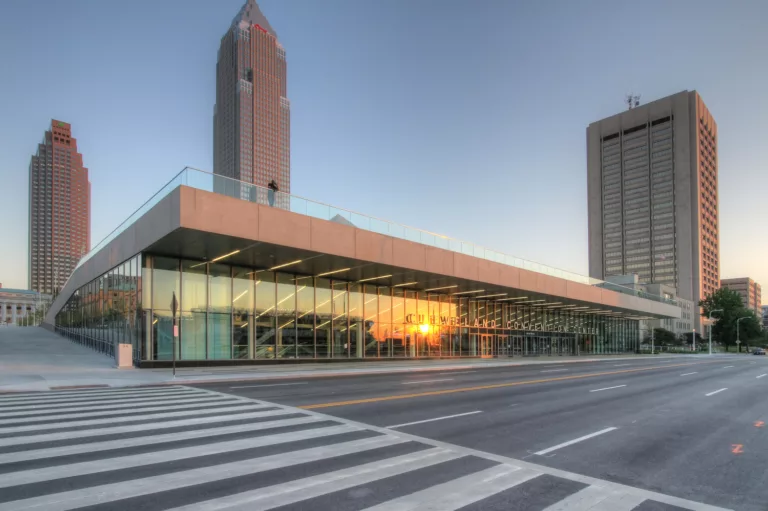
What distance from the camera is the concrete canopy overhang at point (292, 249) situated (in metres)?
21.4

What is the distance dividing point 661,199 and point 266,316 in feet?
612

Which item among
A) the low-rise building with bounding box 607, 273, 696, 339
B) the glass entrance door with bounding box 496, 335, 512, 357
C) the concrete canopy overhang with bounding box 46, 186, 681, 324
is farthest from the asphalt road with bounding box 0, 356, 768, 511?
the low-rise building with bounding box 607, 273, 696, 339

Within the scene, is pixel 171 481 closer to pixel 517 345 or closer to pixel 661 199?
pixel 517 345

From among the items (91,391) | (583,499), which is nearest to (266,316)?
(91,391)

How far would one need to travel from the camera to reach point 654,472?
7426 millimetres

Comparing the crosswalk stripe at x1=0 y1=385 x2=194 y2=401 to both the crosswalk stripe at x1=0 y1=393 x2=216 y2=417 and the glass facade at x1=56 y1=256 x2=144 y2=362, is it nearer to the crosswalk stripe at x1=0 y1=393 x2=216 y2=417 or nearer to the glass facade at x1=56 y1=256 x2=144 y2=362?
the crosswalk stripe at x1=0 y1=393 x2=216 y2=417

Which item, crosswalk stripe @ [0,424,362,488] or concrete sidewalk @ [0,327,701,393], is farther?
concrete sidewalk @ [0,327,701,393]

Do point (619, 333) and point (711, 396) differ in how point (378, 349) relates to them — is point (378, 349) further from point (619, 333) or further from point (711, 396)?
point (619, 333)

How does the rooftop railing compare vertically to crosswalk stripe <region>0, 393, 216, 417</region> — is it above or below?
above

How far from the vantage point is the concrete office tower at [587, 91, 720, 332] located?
6742 inches

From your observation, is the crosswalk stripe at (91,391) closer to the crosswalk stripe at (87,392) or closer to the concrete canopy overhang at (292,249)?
the crosswalk stripe at (87,392)

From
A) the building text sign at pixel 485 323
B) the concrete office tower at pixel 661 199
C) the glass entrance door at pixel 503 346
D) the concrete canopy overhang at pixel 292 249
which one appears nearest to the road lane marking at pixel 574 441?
the concrete canopy overhang at pixel 292 249

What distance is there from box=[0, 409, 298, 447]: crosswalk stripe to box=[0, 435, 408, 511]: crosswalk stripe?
3.28 meters

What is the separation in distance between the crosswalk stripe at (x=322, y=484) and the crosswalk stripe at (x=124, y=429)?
179 inches
